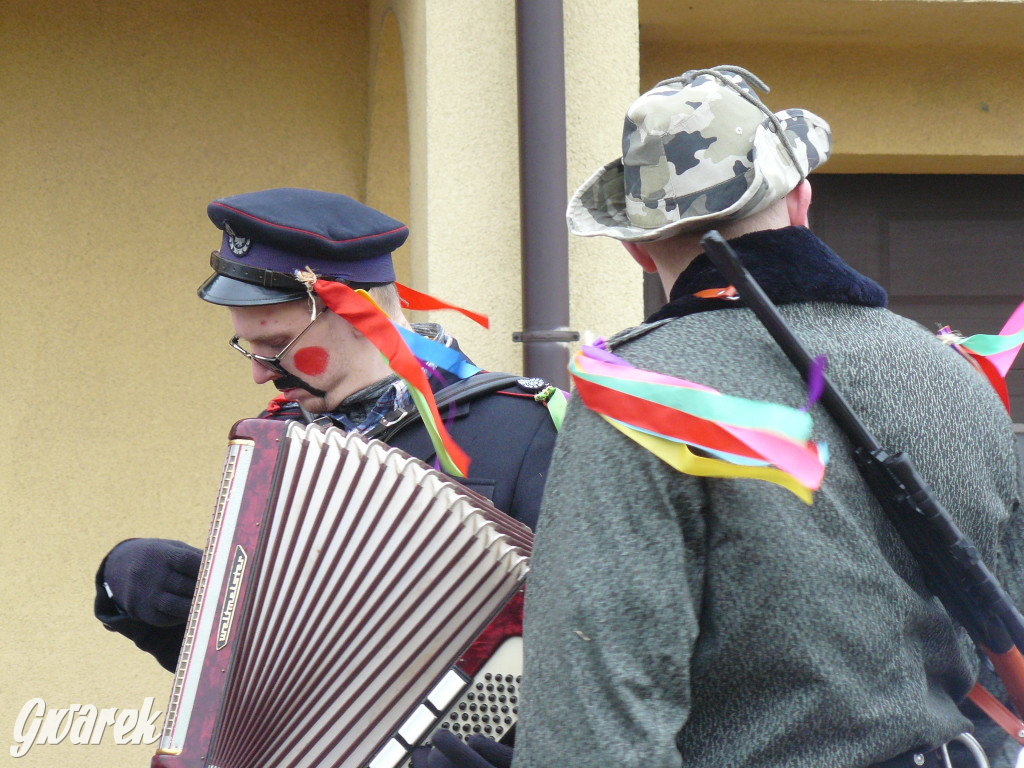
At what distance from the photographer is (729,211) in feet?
3.84

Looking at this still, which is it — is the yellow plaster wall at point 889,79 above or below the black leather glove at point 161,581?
above

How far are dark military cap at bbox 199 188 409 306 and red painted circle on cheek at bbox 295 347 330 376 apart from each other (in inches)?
4.0

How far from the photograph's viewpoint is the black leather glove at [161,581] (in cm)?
182

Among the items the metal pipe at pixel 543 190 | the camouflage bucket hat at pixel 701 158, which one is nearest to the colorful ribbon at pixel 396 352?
the camouflage bucket hat at pixel 701 158

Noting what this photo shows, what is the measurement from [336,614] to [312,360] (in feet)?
2.18

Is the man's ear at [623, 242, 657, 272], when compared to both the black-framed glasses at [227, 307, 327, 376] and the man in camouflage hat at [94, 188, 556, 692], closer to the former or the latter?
the man in camouflage hat at [94, 188, 556, 692]

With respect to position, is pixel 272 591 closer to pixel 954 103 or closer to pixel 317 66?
pixel 317 66

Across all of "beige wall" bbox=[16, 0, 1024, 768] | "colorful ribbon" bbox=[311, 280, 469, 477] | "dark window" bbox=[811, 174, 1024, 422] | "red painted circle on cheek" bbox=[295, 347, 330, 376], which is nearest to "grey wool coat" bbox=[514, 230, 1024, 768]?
"colorful ribbon" bbox=[311, 280, 469, 477]

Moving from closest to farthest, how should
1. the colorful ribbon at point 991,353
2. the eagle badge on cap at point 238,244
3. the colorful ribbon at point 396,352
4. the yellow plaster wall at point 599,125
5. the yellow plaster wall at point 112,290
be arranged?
the colorful ribbon at point 991,353 < the colorful ribbon at point 396,352 < the eagle badge on cap at point 238,244 < the yellow plaster wall at point 599,125 < the yellow plaster wall at point 112,290

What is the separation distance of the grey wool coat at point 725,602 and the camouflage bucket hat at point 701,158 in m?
0.13

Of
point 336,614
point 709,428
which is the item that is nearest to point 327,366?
point 336,614

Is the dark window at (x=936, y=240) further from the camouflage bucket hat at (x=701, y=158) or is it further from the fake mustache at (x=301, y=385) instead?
the camouflage bucket hat at (x=701, y=158)

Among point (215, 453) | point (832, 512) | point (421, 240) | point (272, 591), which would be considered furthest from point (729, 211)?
point (215, 453)

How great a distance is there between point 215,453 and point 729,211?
119 inches
